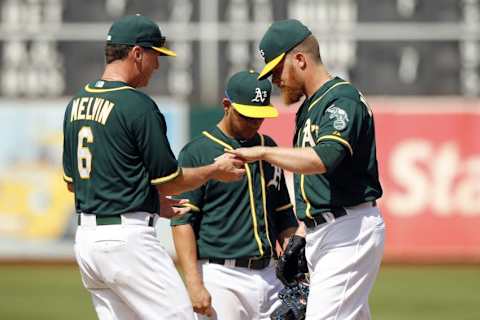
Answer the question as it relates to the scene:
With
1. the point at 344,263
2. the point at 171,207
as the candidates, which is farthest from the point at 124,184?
the point at 344,263

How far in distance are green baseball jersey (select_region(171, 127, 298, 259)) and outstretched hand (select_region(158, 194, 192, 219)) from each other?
71 mm

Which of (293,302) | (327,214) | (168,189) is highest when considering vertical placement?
(168,189)

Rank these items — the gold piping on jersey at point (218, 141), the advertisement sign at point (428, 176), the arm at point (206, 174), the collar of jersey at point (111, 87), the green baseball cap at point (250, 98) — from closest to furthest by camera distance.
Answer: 1. the collar of jersey at point (111, 87)
2. the arm at point (206, 174)
3. the green baseball cap at point (250, 98)
4. the gold piping on jersey at point (218, 141)
5. the advertisement sign at point (428, 176)

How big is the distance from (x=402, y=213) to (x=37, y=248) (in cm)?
453

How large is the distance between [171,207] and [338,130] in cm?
105

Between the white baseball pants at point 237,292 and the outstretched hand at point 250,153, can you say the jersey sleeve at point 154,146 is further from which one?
the white baseball pants at point 237,292

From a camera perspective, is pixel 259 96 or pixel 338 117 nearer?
pixel 338 117

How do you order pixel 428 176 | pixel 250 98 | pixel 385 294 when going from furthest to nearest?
pixel 428 176 < pixel 385 294 < pixel 250 98

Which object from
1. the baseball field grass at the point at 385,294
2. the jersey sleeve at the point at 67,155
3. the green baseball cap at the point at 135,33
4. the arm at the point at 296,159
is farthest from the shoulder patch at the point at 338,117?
the baseball field grass at the point at 385,294

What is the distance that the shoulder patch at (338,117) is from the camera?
5402mm

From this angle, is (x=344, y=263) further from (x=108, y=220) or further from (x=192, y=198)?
(x=108, y=220)

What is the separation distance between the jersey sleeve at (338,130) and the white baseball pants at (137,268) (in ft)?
2.98

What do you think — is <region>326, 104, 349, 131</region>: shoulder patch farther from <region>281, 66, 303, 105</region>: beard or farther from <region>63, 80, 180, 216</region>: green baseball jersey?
<region>63, 80, 180, 216</region>: green baseball jersey

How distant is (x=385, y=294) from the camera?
452 inches
